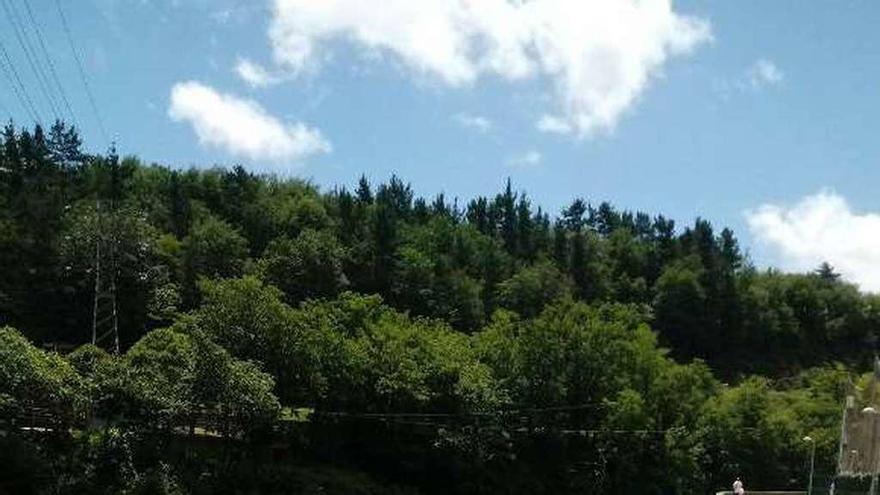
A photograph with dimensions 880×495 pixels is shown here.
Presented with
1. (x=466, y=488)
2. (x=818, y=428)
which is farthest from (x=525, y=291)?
(x=466, y=488)

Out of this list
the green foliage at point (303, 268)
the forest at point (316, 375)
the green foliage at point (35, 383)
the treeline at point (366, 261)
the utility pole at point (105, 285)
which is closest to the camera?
the green foliage at point (35, 383)

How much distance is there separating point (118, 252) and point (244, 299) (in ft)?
112

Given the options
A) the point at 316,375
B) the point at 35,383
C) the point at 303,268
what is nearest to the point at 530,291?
the point at 303,268

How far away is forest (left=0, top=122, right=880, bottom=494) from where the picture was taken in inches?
1961

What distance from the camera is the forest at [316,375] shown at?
49812 mm

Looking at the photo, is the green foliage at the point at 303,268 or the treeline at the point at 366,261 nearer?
the treeline at the point at 366,261

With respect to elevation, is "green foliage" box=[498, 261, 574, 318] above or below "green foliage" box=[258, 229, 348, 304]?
above

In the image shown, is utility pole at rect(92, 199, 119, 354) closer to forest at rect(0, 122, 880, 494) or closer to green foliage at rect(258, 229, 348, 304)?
forest at rect(0, 122, 880, 494)

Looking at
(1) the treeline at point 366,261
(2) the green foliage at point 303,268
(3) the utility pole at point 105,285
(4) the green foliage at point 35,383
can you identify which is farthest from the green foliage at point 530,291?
(4) the green foliage at point 35,383

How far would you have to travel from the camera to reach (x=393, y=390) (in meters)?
59.8

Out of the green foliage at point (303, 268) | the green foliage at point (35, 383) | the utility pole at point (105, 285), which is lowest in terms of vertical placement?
the green foliage at point (35, 383)

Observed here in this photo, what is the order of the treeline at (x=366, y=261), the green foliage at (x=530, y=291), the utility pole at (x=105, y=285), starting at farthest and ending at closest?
the green foliage at (x=530, y=291)
the treeline at (x=366, y=261)
the utility pole at (x=105, y=285)

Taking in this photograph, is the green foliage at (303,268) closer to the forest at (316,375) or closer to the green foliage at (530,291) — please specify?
the forest at (316,375)

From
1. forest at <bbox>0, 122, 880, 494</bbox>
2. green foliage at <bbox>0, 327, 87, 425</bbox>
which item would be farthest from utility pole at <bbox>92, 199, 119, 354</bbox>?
green foliage at <bbox>0, 327, 87, 425</bbox>
